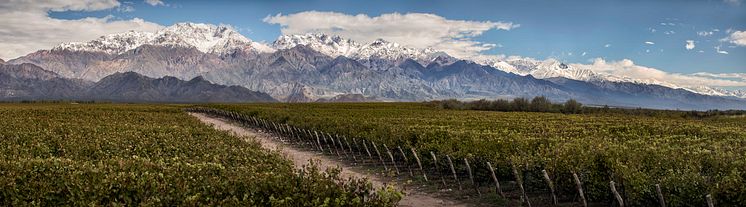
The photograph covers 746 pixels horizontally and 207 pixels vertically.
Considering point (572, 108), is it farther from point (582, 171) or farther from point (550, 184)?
point (550, 184)

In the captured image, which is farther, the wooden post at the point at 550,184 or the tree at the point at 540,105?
the tree at the point at 540,105

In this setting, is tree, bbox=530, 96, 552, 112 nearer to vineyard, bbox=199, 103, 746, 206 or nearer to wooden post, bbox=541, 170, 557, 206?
vineyard, bbox=199, 103, 746, 206

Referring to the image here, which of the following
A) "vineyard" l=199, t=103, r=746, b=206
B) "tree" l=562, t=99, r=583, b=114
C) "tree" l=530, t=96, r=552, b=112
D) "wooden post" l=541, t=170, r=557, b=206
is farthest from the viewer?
"tree" l=530, t=96, r=552, b=112

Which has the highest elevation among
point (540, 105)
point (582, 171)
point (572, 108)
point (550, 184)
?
point (540, 105)

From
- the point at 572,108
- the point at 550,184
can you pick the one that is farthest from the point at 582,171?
the point at 572,108

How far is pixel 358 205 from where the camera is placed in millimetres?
10016

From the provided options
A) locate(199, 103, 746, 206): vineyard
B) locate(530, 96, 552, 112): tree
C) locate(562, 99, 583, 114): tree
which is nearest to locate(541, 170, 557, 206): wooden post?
locate(199, 103, 746, 206): vineyard

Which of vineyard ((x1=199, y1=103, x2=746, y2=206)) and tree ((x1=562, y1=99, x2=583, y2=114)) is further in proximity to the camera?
tree ((x1=562, y1=99, x2=583, y2=114))

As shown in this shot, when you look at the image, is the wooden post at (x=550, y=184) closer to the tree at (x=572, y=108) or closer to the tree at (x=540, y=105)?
the tree at (x=572, y=108)

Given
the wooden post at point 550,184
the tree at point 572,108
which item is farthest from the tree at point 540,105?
the wooden post at point 550,184

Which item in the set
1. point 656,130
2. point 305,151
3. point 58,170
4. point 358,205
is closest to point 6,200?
point 58,170

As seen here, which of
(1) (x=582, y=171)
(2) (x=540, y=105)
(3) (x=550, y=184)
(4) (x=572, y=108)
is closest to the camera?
(3) (x=550, y=184)

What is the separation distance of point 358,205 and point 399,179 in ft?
52.4

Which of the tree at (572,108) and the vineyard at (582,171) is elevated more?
the tree at (572,108)
